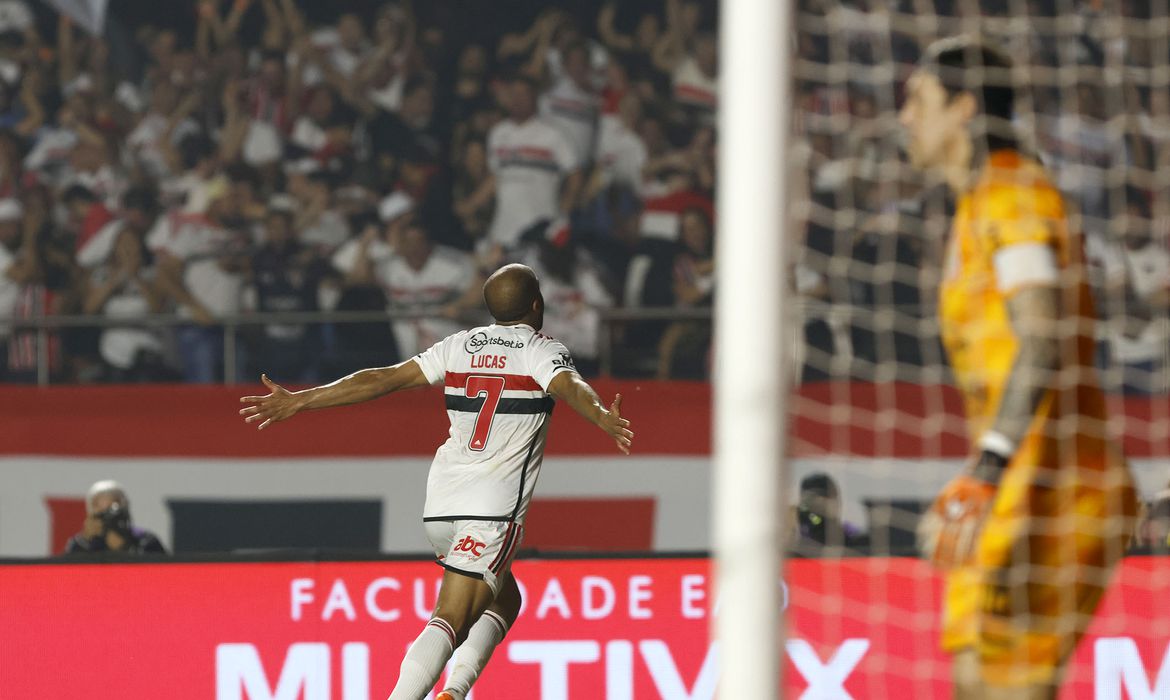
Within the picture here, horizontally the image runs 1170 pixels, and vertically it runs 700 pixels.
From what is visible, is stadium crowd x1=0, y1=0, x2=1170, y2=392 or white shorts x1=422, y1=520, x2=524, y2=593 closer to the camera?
white shorts x1=422, y1=520, x2=524, y2=593

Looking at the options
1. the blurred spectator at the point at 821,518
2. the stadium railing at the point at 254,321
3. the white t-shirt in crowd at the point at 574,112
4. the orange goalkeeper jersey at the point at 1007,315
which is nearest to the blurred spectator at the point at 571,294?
the stadium railing at the point at 254,321

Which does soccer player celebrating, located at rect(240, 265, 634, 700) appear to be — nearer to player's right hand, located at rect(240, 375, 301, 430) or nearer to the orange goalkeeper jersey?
player's right hand, located at rect(240, 375, 301, 430)

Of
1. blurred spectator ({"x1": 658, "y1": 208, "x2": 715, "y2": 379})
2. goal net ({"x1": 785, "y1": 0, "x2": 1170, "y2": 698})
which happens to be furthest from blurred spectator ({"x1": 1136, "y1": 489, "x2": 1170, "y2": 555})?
blurred spectator ({"x1": 658, "y1": 208, "x2": 715, "y2": 379})

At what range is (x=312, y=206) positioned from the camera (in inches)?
442

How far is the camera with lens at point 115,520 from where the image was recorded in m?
8.70

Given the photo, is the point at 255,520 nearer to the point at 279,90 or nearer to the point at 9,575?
the point at 9,575

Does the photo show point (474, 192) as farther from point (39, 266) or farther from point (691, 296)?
point (39, 266)

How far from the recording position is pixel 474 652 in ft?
20.8

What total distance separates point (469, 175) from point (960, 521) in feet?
25.9

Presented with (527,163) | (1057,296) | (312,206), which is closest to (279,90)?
(312,206)

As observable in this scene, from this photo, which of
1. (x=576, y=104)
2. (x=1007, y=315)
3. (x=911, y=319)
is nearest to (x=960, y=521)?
(x=1007, y=315)

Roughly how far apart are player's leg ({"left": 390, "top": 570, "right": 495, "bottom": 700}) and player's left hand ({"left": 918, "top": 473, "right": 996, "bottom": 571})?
271 cm

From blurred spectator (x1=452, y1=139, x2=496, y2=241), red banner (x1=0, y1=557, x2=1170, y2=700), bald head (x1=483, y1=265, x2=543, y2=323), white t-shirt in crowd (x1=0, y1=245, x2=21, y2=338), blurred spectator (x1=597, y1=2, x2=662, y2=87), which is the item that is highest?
blurred spectator (x1=597, y1=2, x2=662, y2=87)

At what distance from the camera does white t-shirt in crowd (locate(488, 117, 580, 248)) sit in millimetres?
10992
